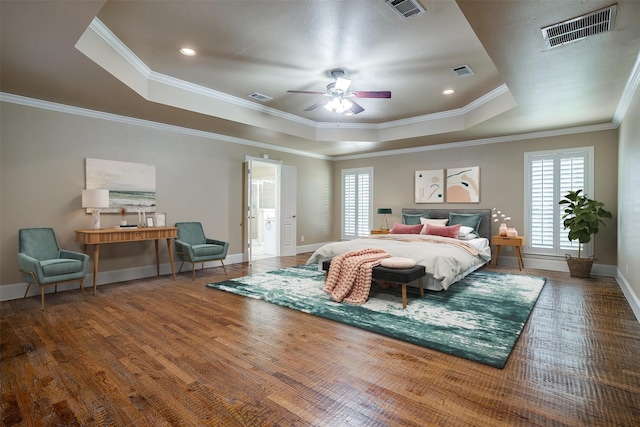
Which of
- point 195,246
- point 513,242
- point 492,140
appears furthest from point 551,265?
point 195,246

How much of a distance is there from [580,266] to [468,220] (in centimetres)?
194

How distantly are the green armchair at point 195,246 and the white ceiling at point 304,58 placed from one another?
6.09 ft

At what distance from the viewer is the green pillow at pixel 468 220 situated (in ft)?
21.8

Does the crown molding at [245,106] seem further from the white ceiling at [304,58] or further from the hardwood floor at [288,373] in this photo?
the hardwood floor at [288,373]

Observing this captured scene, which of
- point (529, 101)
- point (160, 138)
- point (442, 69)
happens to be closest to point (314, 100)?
point (442, 69)

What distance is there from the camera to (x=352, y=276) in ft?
13.5

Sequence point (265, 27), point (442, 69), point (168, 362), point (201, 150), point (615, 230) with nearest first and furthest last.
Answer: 1. point (168, 362)
2. point (265, 27)
3. point (442, 69)
4. point (615, 230)
5. point (201, 150)

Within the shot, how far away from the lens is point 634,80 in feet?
11.9

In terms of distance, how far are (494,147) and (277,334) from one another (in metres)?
5.93

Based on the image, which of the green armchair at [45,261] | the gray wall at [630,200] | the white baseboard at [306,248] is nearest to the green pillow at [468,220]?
the gray wall at [630,200]

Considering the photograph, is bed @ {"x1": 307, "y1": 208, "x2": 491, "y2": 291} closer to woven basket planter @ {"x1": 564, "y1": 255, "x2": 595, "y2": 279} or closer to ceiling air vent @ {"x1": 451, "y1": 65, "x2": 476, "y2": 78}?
woven basket planter @ {"x1": 564, "y1": 255, "x2": 595, "y2": 279}

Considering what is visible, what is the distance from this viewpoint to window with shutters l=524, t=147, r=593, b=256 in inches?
230

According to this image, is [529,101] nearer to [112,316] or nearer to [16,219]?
[112,316]

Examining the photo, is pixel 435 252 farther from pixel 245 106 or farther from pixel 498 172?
pixel 245 106
